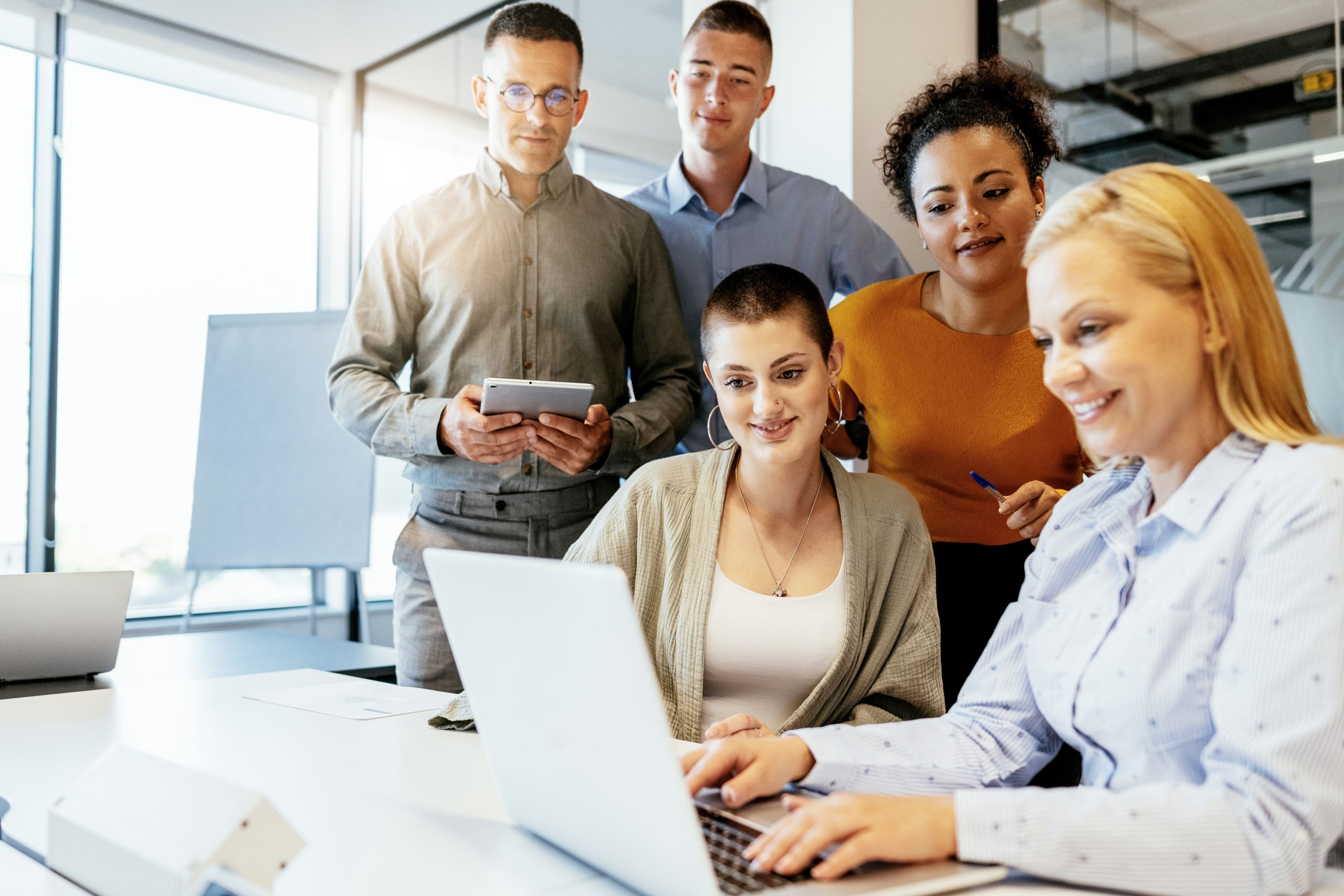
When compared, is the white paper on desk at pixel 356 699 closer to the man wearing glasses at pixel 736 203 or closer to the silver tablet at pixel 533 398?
the silver tablet at pixel 533 398

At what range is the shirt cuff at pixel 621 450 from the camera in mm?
2207

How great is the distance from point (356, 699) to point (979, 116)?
149cm

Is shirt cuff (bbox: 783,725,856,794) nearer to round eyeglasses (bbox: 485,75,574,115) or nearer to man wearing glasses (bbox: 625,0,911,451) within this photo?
man wearing glasses (bbox: 625,0,911,451)

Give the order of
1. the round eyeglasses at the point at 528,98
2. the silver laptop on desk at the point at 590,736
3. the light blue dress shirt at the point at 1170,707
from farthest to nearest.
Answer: the round eyeglasses at the point at 528,98 < the light blue dress shirt at the point at 1170,707 < the silver laptop on desk at the point at 590,736

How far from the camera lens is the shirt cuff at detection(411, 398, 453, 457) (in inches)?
84.3

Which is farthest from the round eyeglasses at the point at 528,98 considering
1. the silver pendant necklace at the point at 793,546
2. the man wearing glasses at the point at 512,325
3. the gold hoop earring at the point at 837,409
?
the silver pendant necklace at the point at 793,546

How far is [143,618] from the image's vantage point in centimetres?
450

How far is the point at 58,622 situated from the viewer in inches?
77.9

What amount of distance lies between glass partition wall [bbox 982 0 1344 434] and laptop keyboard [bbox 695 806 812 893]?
174cm

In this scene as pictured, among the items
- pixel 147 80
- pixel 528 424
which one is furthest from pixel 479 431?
pixel 147 80

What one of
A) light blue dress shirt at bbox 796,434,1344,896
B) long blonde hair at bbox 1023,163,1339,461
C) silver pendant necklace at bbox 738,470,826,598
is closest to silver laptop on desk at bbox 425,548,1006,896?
light blue dress shirt at bbox 796,434,1344,896

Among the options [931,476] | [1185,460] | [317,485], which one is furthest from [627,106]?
[1185,460]

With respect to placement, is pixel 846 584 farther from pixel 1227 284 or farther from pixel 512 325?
pixel 512 325

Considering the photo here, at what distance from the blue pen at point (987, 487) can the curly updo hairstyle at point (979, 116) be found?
1.89 feet
